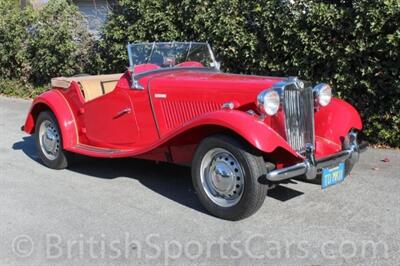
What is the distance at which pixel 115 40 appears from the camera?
1048 centimetres

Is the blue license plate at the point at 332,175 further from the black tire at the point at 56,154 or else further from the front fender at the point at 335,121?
the black tire at the point at 56,154

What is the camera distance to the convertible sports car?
447 cm

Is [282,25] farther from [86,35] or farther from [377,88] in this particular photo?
[86,35]

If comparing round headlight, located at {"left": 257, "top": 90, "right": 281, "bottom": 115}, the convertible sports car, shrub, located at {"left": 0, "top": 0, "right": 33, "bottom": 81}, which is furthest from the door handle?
shrub, located at {"left": 0, "top": 0, "right": 33, "bottom": 81}

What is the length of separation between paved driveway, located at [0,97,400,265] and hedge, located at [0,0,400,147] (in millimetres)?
1234

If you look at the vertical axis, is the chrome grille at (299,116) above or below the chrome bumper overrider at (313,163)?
above

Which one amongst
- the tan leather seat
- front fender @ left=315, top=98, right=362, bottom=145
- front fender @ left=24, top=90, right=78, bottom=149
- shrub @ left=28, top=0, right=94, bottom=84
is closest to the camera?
front fender @ left=315, top=98, right=362, bottom=145

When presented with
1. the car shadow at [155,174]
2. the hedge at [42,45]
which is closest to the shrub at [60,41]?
the hedge at [42,45]

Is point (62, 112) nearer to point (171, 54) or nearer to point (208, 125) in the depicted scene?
point (171, 54)

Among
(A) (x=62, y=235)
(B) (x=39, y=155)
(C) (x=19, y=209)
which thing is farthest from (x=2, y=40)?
(A) (x=62, y=235)

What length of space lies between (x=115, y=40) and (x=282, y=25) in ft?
13.5

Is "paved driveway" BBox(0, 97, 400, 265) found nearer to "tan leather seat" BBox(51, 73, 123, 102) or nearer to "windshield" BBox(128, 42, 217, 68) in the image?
"tan leather seat" BBox(51, 73, 123, 102)

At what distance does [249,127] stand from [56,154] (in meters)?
3.19

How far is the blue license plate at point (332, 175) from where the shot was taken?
458 centimetres
